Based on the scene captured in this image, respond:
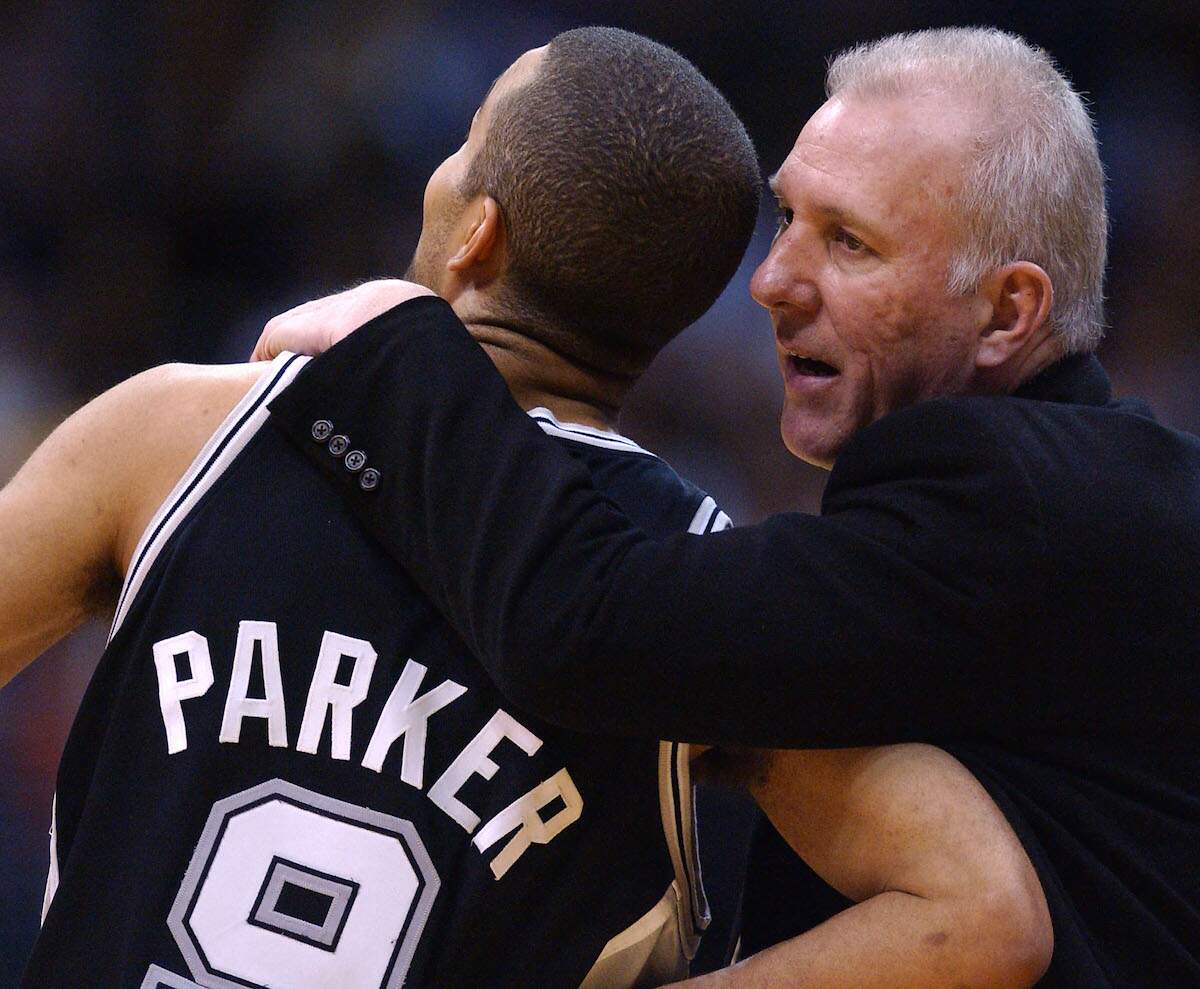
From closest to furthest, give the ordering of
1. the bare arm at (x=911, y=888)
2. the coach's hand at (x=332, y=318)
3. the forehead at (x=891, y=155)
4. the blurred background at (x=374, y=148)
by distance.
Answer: the bare arm at (x=911, y=888) < the coach's hand at (x=332, y=318) < the forehead at (x=891, y=155) < the blurred background at (x=374, y=148)

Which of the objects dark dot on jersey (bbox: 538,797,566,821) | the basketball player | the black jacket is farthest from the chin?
dark dot on jersey (bbox: 538,797,566,821)

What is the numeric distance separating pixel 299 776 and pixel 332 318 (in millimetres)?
575

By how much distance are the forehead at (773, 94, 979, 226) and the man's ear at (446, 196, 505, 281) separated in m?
0.49

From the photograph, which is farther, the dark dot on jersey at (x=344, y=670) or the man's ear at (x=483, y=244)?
the man's ear at (x=483, y=244)

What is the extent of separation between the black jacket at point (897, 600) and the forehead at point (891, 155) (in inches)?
16.3

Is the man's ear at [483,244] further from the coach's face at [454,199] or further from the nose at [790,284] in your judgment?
the nose at [790,284]

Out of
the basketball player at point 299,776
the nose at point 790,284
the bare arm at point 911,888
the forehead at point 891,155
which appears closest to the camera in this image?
the bare arm at point 911,888

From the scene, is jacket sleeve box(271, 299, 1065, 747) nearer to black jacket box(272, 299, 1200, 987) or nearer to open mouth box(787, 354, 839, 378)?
black jacket box(272, 299, 1200, 987)

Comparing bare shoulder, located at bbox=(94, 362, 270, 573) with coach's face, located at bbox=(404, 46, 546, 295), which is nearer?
bare shoulder, located at bbox=(94, 362, 270, 573)

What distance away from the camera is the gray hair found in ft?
7.00

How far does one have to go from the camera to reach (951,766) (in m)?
1.75

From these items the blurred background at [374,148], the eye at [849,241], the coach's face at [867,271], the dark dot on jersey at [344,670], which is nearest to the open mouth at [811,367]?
the coach's face at [867,271]

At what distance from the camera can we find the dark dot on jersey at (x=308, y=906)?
5.73 feet

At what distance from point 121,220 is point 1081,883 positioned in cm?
486
